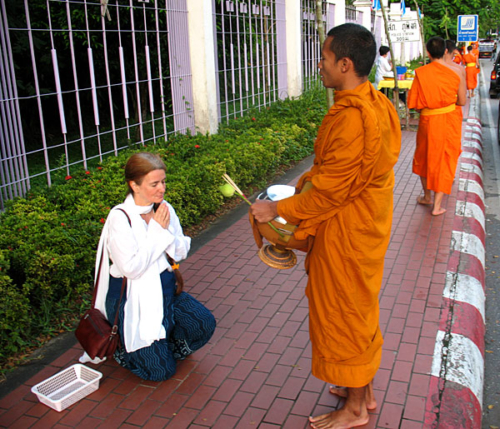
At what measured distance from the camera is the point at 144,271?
3.21 metres

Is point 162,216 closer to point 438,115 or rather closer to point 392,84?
point 438,115

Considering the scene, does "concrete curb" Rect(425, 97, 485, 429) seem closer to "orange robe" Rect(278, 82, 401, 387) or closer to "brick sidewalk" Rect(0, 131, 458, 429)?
"brick sidewalk" Rect(0, 131, 458, 429)

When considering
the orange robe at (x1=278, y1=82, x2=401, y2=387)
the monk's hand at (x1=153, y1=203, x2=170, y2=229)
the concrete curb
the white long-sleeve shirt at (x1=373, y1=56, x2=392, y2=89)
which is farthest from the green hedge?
the white long-sleeve shirt at (x1=373, y1=56, x2=392, y2=89)

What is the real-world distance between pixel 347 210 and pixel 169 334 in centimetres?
150

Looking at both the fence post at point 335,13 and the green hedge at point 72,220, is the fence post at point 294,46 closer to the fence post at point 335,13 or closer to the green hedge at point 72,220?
the fence post at point 335,13

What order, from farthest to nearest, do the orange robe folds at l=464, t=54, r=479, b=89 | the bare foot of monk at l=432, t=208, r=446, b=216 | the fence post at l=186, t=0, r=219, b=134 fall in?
the orange robe folds at l=464, t=54, r=479, b=89 → the fence post at l=186, t=0, r=219, b=134 → the bare foot of monk at l=432, t=208, r=446, b=216

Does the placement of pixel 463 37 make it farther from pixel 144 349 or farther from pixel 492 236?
pixel 144 349

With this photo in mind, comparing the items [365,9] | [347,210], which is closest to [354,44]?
[347,210]

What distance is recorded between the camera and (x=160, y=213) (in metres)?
3.26

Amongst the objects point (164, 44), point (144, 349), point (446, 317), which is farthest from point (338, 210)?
point (164, 44)

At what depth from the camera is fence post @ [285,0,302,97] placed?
40.3 feet

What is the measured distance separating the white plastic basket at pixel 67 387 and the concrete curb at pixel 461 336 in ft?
6.67

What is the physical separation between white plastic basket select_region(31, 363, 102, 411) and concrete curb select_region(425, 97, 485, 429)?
203 cm

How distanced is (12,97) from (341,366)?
156 inches
